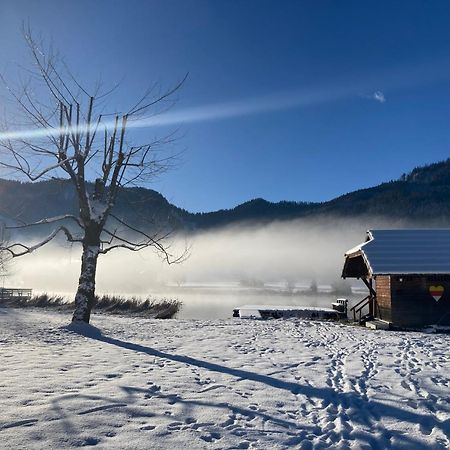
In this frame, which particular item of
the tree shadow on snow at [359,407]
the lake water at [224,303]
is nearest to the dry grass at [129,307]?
the lake water at [224,303]

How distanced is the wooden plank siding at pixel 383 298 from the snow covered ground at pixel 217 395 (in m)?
7.77

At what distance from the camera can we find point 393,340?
15.1m

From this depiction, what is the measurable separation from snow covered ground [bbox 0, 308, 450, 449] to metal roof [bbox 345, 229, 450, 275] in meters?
7.65

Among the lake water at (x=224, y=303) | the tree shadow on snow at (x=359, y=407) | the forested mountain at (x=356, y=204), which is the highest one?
the forested mountain at (x=356, y=204)

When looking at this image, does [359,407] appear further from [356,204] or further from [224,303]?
[356,204]

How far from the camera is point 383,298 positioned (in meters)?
21.8

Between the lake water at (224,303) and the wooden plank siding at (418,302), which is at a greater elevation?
the wooden plank siding at (418,302)

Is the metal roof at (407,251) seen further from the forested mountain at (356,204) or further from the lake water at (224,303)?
the forested mountain at (356,204)

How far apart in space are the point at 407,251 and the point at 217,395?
17.3 m

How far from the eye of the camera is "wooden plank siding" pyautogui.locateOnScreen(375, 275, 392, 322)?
20.8 metres

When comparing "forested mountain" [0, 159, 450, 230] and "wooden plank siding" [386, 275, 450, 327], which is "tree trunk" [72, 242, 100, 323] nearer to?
"wooden plank siding" [386, 275, 450, 327]

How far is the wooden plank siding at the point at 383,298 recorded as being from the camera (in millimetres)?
20812

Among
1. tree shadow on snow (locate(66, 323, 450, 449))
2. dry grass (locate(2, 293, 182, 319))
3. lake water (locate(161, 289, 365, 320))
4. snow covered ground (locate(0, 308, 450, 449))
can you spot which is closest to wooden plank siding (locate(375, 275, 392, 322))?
snow covered ground (locate(0, 308, 450, 449))

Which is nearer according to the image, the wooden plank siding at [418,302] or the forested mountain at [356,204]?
the wooden plank siding at [418,302]
